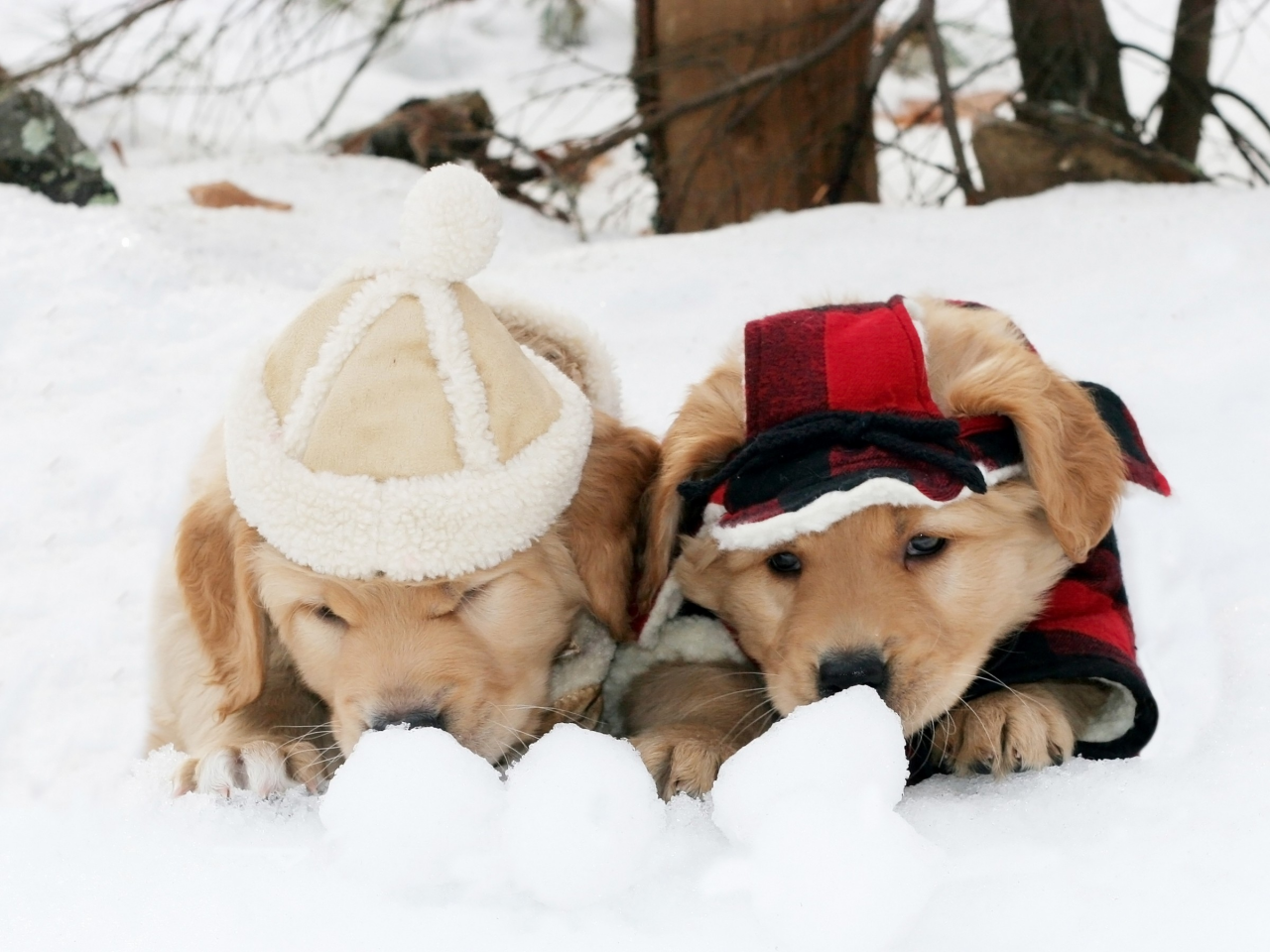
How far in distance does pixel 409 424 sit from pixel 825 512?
2.17ft

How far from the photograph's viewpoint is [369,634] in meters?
2.03

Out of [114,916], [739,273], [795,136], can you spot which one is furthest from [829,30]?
[114,916]

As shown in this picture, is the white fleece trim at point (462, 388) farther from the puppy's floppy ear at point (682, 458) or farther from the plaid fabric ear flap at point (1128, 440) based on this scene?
the plaid fabric ear flap at point (1128, 440)

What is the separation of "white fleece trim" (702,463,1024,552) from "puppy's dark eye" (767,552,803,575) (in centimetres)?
7

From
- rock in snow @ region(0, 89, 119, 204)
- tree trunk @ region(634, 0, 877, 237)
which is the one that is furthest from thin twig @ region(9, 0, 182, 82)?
tree trunk @ region(634, 0, 877, 237)

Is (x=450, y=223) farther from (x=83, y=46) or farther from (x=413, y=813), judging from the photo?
(x=83, y=46)

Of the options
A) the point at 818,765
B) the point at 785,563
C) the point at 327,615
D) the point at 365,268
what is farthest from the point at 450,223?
the point at 818,765

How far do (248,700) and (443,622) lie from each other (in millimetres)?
450

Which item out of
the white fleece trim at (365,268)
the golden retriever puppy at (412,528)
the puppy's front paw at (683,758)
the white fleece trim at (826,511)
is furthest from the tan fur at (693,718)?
the white fleece trim at (365,268)

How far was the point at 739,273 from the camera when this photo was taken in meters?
4.24

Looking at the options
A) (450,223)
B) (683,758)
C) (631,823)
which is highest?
(450,223)

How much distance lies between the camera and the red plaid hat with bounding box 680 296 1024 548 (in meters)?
1.93

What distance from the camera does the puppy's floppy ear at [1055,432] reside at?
6.83 feet

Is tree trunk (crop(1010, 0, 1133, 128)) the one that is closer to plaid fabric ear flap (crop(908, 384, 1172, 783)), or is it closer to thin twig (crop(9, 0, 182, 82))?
plaid fabric ear flap (crop(908, 384, 1172, 783))
